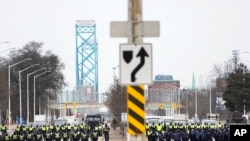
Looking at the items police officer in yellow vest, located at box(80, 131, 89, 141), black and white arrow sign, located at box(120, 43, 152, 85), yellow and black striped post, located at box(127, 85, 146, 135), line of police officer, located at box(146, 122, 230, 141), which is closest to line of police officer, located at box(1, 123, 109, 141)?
police officer in yellow vest, located at box(80, 131, 89, 141)

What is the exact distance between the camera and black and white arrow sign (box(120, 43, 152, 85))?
15523 millimetres

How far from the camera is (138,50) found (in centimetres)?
1554

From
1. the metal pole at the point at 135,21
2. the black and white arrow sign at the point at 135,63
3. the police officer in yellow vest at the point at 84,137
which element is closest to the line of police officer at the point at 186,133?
the police officer in yellow vest at the point at 84,137

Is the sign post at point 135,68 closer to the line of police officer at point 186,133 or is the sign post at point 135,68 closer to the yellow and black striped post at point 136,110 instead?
the yellow and black striped post at point 136,110

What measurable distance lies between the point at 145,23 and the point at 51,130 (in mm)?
39550

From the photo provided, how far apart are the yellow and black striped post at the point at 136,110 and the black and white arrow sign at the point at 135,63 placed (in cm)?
41

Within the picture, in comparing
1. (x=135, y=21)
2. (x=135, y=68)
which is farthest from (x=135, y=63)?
(x=135, y=21)

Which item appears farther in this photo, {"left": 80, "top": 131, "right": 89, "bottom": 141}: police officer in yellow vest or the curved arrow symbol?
{"left": 80, "top": 131, "right": 89, "bottom": 141}: police officer in yellow vest

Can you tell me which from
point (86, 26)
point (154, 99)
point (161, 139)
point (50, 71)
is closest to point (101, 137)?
point (161, 139)

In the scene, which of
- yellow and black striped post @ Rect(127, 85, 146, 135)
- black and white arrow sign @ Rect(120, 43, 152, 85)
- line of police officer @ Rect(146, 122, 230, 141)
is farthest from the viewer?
line of police officer @ Rect(146, 122, 230, 141)

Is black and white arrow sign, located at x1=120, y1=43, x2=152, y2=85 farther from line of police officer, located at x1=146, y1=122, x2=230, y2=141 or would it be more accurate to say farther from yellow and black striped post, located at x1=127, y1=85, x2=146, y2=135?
line of police officer, located at x1=146, y1=122, x2=230, y2=141

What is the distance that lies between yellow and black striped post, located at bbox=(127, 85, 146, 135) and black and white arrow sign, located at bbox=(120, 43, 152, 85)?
41 centimetres

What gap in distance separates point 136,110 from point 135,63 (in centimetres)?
108

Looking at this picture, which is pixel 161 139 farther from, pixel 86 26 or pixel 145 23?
pixel 86 26
